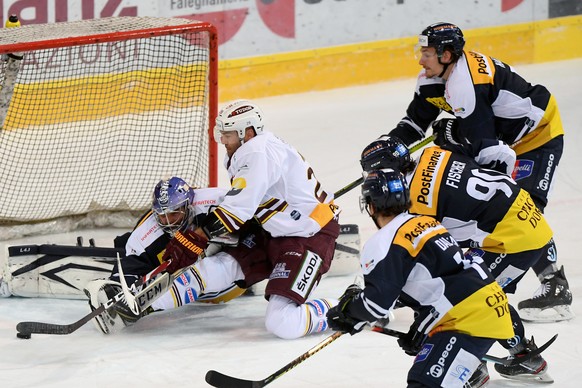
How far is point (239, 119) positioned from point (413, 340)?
1463 mm

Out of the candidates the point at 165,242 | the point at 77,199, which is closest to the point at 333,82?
the point at 77,199

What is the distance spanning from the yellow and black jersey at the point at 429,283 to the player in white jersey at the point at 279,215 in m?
1.18

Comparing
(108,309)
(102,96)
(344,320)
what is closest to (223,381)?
(344,320)

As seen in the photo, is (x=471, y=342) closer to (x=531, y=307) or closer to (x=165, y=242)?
(x=531, y=307)

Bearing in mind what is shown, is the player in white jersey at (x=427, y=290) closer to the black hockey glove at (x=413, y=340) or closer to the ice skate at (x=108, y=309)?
the black hockey glove at (x=413, y=340)

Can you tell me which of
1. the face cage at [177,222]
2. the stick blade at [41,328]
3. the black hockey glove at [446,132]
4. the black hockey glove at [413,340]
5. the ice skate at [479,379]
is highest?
the black hockey glove at [446,132]

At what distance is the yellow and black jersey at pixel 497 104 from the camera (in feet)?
16.5

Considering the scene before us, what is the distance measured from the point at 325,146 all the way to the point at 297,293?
3.09 m

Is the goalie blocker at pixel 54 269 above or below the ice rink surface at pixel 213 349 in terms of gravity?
above

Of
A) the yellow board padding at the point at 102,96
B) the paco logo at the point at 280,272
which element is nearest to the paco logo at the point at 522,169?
the paco logo at the point at 280,272

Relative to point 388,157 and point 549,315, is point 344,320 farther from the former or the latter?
point 549,315

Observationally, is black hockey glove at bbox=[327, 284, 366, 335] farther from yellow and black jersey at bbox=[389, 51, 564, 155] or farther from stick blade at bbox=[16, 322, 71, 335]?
yellow and black jersey at bbox=[389, 51, 564, 155]

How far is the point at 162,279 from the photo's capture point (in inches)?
190

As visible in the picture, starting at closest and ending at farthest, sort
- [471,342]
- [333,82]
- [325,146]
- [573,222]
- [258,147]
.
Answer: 1. [471,342]
2. [258,147]
3. [573,222]
4. [325,146]
5. [333,82]
